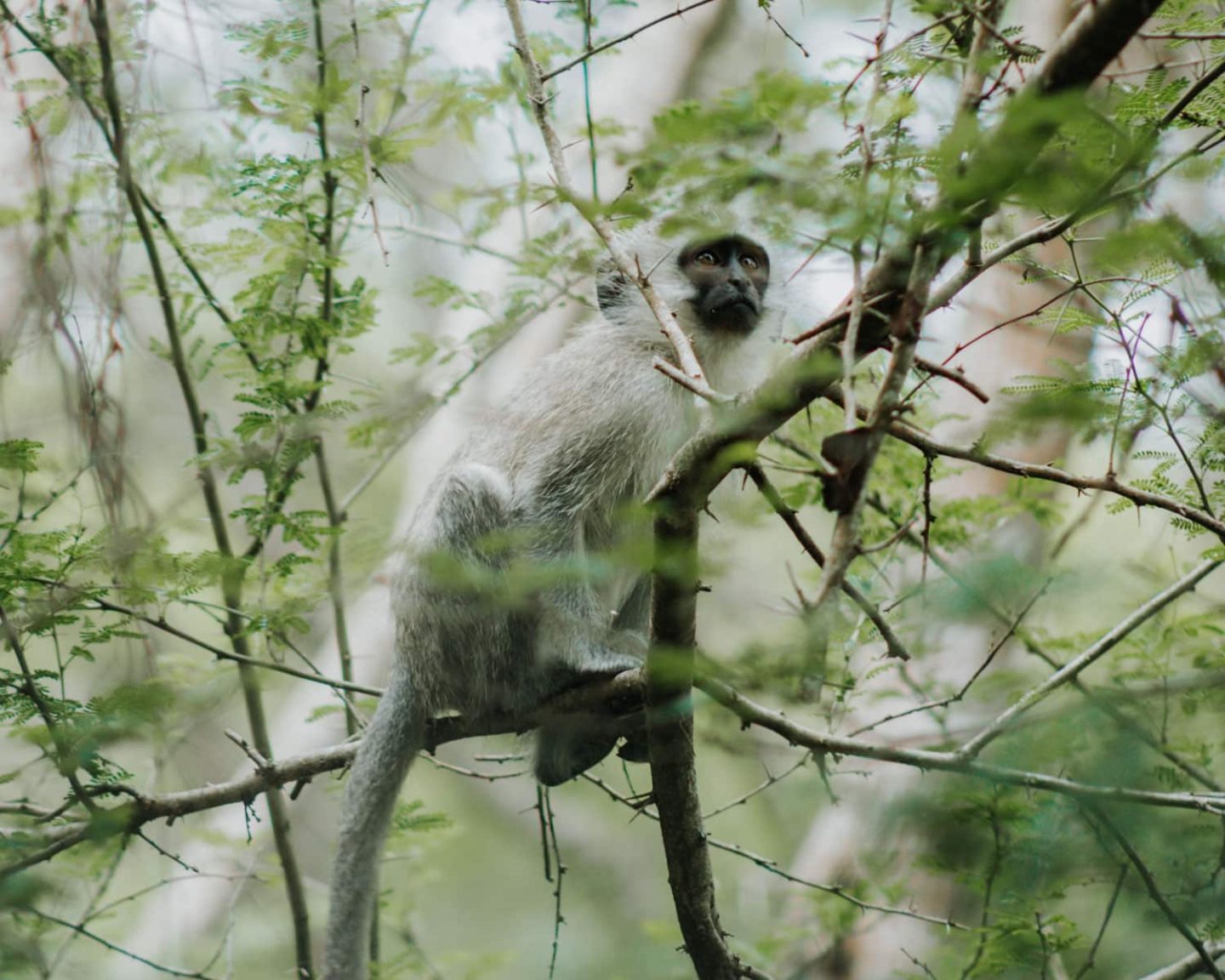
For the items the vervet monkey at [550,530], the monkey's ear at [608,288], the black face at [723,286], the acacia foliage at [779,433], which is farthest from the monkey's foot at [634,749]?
the monkey's ear at [608,288]

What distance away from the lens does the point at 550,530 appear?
569 centimetres

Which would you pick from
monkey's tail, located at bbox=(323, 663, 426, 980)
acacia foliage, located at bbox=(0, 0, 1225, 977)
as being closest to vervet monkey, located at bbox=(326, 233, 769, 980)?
monkey's tail, located at bbox=(323, 663, 426, 980)

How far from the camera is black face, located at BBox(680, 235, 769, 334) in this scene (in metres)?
6.03

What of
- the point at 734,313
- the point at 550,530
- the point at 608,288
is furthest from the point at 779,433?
the point at 550,530

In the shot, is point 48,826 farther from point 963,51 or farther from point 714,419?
point 963,51

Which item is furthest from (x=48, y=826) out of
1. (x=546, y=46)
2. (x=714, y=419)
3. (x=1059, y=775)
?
(x=546, y=46)

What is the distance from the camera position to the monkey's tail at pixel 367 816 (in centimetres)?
502

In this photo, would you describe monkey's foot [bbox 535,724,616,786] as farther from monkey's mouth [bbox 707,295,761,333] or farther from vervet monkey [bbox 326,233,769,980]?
monkey's mouth [bbox 707,295,761,333]

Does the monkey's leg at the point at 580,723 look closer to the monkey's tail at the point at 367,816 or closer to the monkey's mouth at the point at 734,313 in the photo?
the monkey's tail at the point at 367,816

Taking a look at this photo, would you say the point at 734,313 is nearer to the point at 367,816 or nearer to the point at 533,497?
the point at 533,497

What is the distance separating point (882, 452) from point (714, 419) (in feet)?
10.1

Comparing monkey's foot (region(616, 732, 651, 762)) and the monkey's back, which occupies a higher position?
the monkey's back

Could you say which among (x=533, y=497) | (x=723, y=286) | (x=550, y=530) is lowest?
(x=550, y=530)

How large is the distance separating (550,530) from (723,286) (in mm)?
1506
